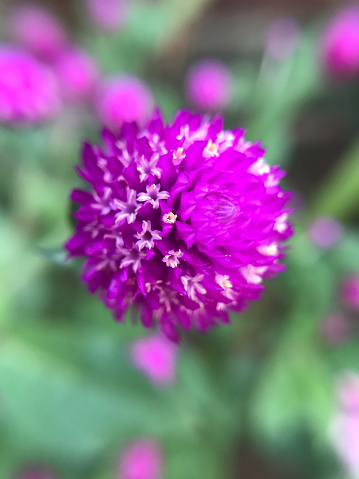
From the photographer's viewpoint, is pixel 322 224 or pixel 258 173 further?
pixel 322 224

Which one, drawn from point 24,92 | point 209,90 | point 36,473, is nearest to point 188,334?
point 36,473

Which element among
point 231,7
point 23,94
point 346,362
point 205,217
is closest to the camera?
point 205,217

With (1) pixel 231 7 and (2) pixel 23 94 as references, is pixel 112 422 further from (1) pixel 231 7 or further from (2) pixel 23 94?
(1) pixel 231 7

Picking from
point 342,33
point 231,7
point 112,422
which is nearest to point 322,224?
point 342,33

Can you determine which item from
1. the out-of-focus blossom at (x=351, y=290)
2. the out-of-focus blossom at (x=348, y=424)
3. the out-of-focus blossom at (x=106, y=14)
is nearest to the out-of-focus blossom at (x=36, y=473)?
the out-of-focus blossom at (x=348, y=424)

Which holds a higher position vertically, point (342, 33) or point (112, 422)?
point (342, 33)

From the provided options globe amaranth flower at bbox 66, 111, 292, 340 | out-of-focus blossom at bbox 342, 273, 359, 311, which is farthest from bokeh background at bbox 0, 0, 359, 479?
globe amaranth flower at bbox 66, 111, 292, 340

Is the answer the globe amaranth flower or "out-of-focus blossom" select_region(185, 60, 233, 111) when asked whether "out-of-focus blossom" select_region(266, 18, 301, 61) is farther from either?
the globe amaranth flower

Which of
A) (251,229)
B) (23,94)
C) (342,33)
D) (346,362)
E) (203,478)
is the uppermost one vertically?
(342,33)
